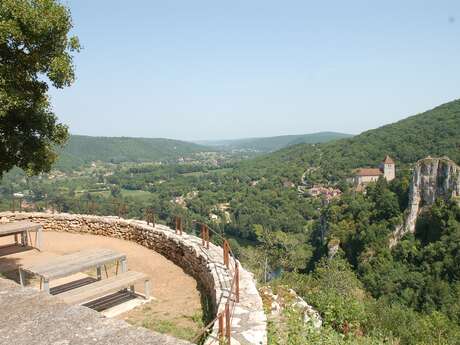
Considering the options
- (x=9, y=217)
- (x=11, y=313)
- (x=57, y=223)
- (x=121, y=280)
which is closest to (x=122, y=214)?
(x=57, y=223)

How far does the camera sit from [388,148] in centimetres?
9231

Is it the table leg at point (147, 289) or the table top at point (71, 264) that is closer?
the table top at point (71, 264)

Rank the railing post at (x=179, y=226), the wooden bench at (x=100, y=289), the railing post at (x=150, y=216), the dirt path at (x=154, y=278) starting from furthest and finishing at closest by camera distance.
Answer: the railing post at (x=150, y=216) → the railing post at (x=179, y=226) → the dirt path at (x=154, y=278) → the wooden bench at (x=100, y=289)

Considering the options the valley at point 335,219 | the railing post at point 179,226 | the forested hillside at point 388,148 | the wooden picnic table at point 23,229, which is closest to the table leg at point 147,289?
the railing post at point 179,226

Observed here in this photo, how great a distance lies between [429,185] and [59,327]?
53.1 m

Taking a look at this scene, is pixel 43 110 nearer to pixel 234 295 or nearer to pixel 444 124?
pixel 234 295

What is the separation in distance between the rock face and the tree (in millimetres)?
49397

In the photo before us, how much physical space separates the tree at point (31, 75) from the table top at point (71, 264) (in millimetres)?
1898

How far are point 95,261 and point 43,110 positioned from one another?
2.95 meters

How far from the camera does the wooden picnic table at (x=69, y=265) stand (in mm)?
5781

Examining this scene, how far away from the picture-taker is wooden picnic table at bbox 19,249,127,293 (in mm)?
5781

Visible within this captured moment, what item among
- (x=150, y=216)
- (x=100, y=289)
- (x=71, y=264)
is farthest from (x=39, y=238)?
(x=100, y=289)

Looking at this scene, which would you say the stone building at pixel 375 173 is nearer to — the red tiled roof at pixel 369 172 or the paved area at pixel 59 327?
the red tiled roof at pixel 369 172

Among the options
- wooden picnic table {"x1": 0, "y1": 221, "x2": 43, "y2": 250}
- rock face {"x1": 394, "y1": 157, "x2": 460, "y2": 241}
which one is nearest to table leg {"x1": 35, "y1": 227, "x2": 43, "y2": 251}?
wooden picnic table {"x1": 0, "y1": 221, "x2": 43, "y2": 250}
